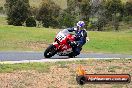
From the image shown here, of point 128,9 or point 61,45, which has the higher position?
point 61,45

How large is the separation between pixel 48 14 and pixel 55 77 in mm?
63381

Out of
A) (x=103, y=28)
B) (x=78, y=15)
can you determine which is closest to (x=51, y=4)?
(x=78, y=15)

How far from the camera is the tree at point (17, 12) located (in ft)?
228

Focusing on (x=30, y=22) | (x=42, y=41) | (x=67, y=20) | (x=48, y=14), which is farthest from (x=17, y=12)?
(x=42, y=41)

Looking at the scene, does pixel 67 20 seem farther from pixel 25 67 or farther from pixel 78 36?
pixel 25 67

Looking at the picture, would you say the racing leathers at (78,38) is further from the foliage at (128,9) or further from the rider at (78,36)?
the foliage at (128,9)

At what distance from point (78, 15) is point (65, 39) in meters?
61.2

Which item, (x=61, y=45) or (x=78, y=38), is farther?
(x=78, y=38)

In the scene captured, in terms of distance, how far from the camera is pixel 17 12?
228 feet

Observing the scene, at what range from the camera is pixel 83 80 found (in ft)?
32.4

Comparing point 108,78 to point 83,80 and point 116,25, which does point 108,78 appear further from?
point 116,25

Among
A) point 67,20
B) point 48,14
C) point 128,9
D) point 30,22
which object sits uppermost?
point 48,14

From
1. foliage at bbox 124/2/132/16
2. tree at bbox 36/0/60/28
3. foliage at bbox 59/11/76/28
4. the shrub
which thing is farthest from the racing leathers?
foliage at bbox 124/2/132/16

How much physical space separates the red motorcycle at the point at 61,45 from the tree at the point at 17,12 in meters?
48.5
